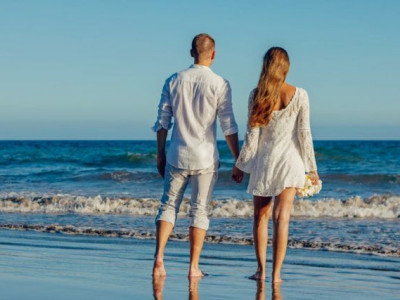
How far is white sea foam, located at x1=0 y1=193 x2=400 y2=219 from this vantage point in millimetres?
11656

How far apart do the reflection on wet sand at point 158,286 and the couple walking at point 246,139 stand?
142mm

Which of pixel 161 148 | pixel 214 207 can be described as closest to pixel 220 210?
pixel 214 207

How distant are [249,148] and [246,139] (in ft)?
0.22

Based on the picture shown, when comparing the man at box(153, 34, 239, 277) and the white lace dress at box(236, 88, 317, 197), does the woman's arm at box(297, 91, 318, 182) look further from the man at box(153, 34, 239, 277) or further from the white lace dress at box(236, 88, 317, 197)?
the man at box(153, 34, 239, 277)

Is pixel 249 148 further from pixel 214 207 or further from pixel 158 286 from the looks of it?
pixel 214 207

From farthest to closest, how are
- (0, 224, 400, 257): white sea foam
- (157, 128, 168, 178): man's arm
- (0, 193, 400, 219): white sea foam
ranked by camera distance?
(0, 193, 400, 219): white sea foam, (0, 224, 400, 257): white sea foam, (157, 128, 168, 178): man's arm

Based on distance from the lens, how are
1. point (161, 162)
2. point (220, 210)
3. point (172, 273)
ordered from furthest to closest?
point (220, 210)
point (172, 273)
point (161, 162)

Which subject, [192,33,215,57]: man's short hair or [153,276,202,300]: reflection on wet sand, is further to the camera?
[192,33,215,57]: man's short hair

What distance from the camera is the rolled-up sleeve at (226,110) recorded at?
5.22 metres

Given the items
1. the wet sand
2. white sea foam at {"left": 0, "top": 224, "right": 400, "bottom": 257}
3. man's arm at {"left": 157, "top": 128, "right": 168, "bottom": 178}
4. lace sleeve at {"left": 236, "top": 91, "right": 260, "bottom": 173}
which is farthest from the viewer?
white sea foam at {"left": 0, "top": 224, "right": 400, "bottom": 257}

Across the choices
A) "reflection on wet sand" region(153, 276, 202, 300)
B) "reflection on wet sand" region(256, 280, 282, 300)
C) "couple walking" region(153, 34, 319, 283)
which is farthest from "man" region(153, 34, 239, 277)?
"reflection on wet sand" region(256, 280, 282, 300)

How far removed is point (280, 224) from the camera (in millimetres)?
5262

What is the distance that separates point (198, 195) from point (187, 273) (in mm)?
661

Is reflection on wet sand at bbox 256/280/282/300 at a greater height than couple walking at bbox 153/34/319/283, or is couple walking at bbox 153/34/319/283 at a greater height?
couple walking at bbox 153/34/319/283
